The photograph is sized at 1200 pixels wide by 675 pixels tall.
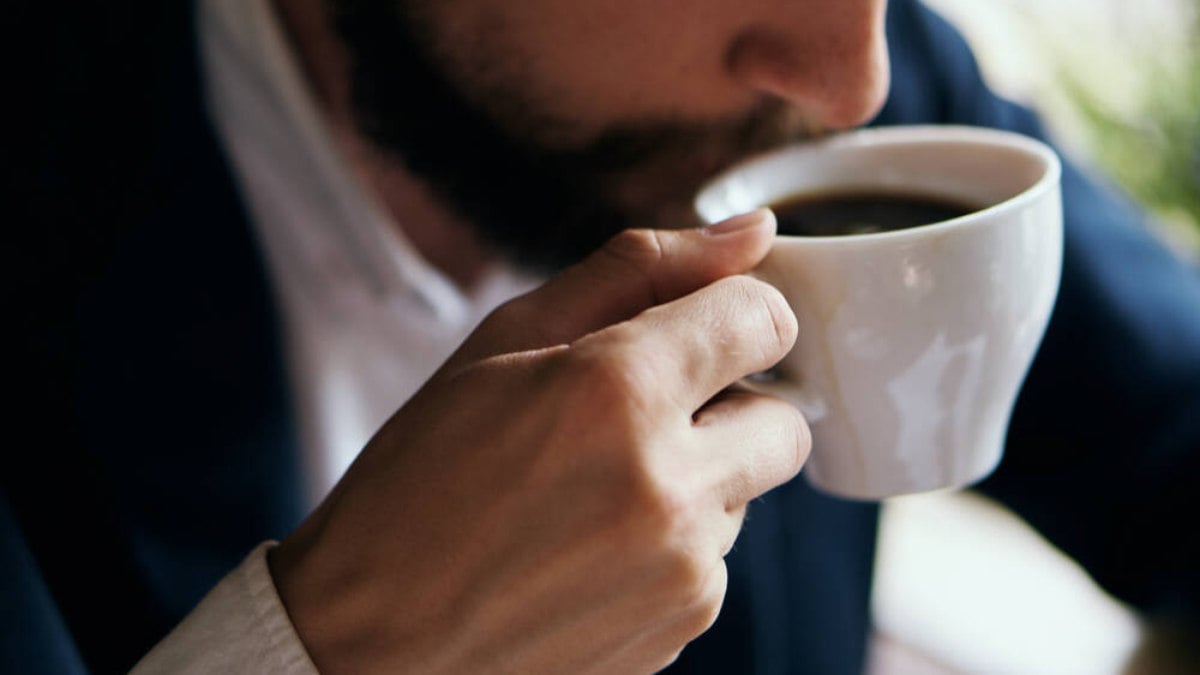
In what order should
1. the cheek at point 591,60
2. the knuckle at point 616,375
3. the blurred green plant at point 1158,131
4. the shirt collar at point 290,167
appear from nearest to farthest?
the knuckle at point 616,375 < the cheek at point 591,60 < the shirt collar at point 290,167 < the blurred green plant at point 1158,131

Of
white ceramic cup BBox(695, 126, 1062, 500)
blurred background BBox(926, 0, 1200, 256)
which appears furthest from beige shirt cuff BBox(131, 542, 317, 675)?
blurred background BBox(926, 0, 1200, 256)

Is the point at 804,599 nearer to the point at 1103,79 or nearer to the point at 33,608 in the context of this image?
the point at 33,608

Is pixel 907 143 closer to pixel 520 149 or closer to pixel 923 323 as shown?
pixel 923 323

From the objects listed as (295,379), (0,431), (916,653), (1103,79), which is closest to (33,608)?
(0,431)

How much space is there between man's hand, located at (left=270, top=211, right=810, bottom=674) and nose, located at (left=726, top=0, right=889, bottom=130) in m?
0.18

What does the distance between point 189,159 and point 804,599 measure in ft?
2.31

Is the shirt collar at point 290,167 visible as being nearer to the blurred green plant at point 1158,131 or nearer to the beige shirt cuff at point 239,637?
the beige shirt cuff at point 239,637

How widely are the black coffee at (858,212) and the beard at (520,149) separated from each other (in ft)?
0.20

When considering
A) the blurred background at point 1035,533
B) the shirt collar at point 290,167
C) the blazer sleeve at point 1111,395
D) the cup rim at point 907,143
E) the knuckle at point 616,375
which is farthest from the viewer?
the blurred background at point 1035,533

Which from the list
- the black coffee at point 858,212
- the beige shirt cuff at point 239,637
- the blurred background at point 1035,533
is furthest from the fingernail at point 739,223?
the blurred background at point 1035,533

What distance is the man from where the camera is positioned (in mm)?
435

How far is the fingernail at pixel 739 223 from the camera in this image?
0.49 m

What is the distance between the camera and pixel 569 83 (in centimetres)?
73

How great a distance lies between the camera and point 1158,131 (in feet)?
5.38
